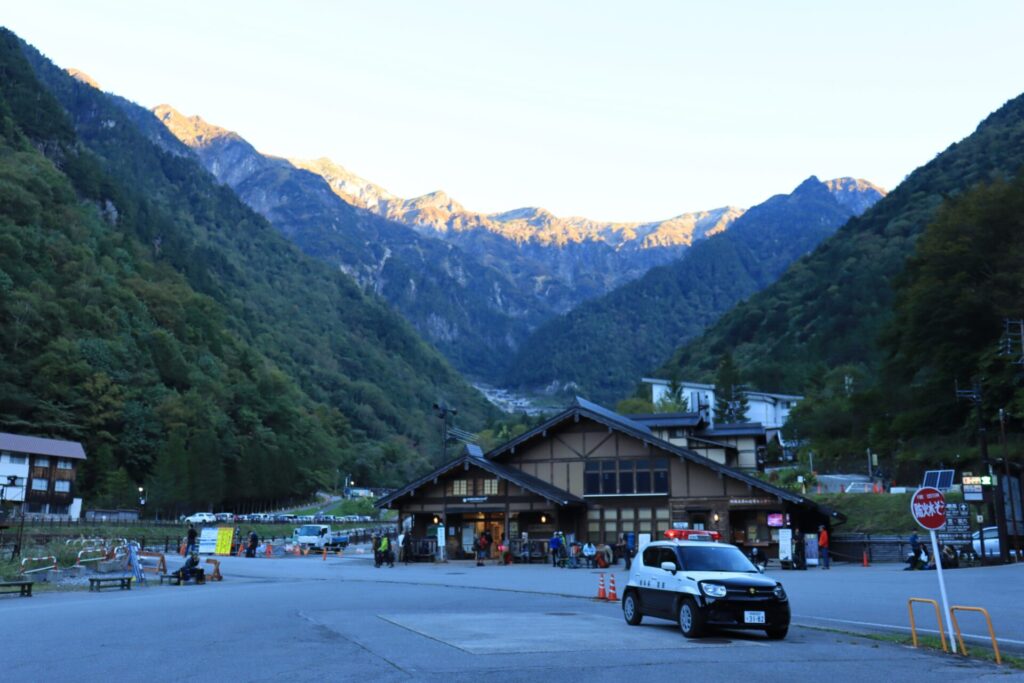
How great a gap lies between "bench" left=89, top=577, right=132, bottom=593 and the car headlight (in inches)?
693

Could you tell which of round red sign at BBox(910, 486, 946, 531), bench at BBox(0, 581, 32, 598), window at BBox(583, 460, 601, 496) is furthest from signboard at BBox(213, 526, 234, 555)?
round red sign at BBox(910, 486, 946, 531)

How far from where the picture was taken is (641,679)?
9547 millimetres

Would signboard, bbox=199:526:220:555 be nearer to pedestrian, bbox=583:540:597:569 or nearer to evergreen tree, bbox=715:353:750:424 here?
pedestrian, bbox=583:540:597:569

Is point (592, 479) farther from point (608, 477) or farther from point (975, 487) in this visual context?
point (975, 487)

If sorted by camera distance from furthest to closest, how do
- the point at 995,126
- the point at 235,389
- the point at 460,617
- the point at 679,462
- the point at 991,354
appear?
the point at 995,126
the point at 235,389
the point at 991,354
the point at 679,462
the point at 460,617

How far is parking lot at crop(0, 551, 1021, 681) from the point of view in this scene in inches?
398

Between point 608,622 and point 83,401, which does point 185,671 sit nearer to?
point 608,622

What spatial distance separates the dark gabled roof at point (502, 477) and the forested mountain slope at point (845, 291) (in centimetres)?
6287

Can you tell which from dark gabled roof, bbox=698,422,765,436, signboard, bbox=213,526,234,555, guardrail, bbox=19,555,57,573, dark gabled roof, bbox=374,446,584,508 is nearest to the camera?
guardrail, bbox=19,555,57,573

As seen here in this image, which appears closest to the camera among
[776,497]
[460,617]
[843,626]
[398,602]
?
[843,626]

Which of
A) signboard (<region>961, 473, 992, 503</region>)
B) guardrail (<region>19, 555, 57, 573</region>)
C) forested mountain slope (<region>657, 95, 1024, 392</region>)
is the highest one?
forested mountain slope (<region>657, 95, 1024, 392</region>)

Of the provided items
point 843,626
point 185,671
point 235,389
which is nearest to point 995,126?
point 235,389

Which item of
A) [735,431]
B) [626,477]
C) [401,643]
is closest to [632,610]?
[401,643]

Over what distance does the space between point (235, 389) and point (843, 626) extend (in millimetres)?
103868
